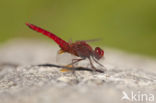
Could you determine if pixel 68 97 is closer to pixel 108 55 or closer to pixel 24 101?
pixel 24 101

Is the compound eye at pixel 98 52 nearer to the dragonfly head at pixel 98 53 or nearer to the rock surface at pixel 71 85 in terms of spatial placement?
the dragonfly head at pixel 98 53

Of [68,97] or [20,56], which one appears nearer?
[68,97]

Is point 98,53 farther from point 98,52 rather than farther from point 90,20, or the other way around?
point 90,20

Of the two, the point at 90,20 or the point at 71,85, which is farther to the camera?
the point at 90,20

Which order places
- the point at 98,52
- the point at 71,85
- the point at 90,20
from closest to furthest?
the point at 71,85, the point at 98,52, the point at 90,20

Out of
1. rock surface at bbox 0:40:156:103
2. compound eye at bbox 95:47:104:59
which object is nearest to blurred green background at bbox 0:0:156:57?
rock surface at bbox 0:40:156:103

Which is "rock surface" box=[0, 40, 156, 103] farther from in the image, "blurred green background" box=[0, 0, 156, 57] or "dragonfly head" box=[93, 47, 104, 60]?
"blurred green background" box=[0, 0, 156, 57]

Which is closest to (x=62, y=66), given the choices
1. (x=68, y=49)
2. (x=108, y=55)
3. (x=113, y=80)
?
(x=68, y=49)

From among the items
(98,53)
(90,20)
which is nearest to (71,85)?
(98,53)

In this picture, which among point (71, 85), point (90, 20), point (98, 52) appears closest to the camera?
point (71, 85)
